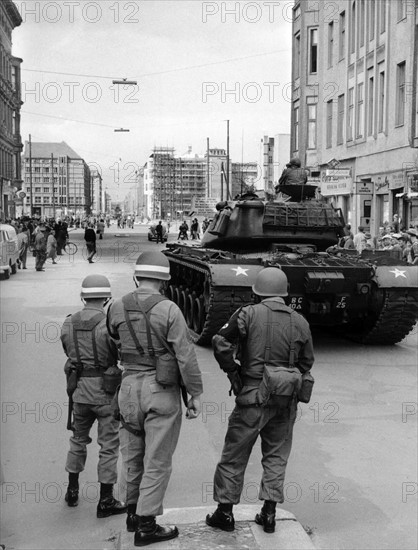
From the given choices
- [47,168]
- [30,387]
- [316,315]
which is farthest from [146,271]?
[47,168]

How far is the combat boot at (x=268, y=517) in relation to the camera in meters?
4.86

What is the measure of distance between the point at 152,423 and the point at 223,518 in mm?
814

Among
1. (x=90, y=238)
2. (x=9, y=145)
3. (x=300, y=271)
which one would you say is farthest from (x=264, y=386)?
(x=9, y=145)

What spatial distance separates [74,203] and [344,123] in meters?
80.8

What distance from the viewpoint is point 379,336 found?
11672 mm

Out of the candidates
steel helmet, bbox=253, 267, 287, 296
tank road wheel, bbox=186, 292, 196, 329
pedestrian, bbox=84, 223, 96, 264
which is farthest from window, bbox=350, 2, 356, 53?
steel helmet, bbox=253, 267, 287, 296

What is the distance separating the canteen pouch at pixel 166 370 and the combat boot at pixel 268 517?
1043 mm

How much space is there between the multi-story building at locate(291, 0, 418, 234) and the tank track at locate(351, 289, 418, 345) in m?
11.0

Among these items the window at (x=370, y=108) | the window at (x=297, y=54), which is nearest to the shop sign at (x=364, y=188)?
the window at (x=370, y=108)

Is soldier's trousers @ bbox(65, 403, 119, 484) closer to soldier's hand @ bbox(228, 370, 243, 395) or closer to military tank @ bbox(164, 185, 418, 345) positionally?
soldier's hand @ bbox(228, 370, 243, 395)

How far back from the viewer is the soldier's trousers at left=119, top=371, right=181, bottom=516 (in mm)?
4641

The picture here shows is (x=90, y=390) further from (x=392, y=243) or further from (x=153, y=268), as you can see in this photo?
(x=392, y=243)

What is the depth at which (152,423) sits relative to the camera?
15.3 ft

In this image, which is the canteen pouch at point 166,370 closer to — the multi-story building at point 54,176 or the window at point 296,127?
the window at point 296,127
